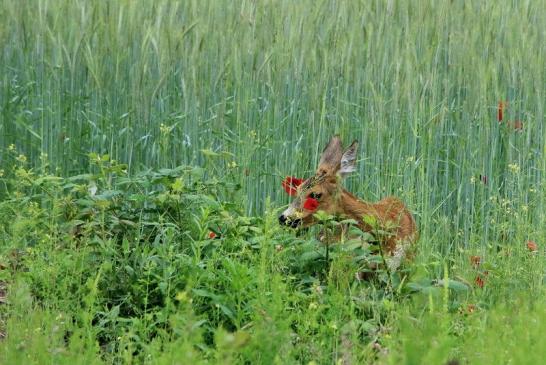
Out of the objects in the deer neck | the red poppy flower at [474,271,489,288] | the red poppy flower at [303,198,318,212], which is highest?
the red poppy flower at [303,198,318,212]

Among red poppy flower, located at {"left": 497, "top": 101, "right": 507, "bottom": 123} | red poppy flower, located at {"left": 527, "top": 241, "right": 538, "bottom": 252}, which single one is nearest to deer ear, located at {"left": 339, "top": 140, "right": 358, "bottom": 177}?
red poppy flower, located at {"left": 527, "top": 241, "right": 538, "bottom": 252}

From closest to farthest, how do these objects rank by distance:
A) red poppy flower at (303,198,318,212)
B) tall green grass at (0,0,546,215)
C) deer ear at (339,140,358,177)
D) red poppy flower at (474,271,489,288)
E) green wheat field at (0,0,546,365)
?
red poppy flower at (474,271,489,288) < red poppy flower at (303,198,318,212) < deer ear at (339,140,358,177) < green wheat field at (0,0,546,365) < tall green grass at (0,0,546,215)

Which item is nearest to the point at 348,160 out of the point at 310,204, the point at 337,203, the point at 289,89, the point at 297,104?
the point at 337,203

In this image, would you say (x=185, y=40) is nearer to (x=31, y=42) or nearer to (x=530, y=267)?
(x=31, y=42)

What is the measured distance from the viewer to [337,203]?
507cm

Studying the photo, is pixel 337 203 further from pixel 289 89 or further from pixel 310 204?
pixel 289 89

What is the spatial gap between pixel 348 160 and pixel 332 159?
7cm

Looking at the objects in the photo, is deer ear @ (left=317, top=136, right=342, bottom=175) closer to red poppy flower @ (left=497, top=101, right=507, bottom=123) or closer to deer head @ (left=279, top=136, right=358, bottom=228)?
deer head @ (left=279, top=136, right=358, bottom=228)

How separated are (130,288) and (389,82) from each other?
263cm

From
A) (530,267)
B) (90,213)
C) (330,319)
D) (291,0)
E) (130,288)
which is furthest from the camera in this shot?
(291,0)

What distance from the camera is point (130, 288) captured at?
4.45 m

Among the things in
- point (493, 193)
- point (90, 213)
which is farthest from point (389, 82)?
point (90, 213)

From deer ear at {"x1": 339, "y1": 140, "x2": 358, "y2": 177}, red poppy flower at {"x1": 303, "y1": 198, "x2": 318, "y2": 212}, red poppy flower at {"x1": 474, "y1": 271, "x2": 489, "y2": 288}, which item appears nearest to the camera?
red poppy flower at {"x1": 474, "y1": 271, "x2": 489, "y2": 288}

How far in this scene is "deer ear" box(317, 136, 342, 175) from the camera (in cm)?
509
